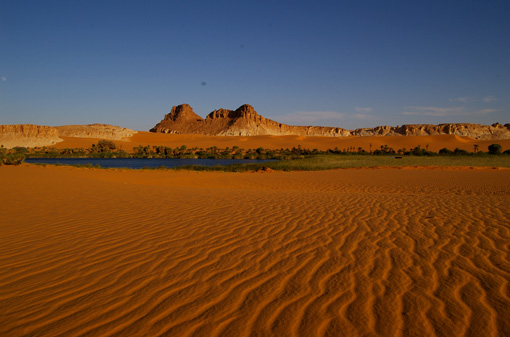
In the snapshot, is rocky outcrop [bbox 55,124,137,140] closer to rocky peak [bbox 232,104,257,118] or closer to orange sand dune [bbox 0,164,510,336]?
rocky peak [bbox 232,104,257,118]

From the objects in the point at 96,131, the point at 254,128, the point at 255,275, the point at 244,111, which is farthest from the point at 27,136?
the point at 244,111

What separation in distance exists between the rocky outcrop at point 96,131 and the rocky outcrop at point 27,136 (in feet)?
72.6

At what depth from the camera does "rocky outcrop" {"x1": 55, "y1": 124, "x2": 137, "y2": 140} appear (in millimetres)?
120875

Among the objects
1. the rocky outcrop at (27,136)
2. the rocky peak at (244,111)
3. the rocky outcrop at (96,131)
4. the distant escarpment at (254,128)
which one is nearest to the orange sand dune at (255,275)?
the rocky outcrop at (27,136)

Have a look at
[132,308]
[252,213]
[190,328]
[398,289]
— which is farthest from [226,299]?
[252,213]

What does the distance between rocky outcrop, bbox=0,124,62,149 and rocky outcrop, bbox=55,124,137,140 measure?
22118 mm

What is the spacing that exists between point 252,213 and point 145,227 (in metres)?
2.54

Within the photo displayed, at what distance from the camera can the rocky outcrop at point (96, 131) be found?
120875mm

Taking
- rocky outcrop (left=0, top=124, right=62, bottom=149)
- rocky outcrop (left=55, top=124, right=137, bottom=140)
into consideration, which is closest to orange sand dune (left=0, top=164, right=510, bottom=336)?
rocky outcrop (left=0, top=124, right=62, bottom=149)

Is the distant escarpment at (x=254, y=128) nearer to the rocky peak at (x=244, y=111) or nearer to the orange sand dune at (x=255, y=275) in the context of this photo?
the rocky peak at (x=244, y=111)

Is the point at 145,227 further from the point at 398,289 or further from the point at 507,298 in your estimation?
the point at 507,298

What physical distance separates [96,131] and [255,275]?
460 ft

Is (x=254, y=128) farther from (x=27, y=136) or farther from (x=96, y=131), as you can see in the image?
(x=27, y=136)

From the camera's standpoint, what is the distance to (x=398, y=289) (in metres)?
3.32
